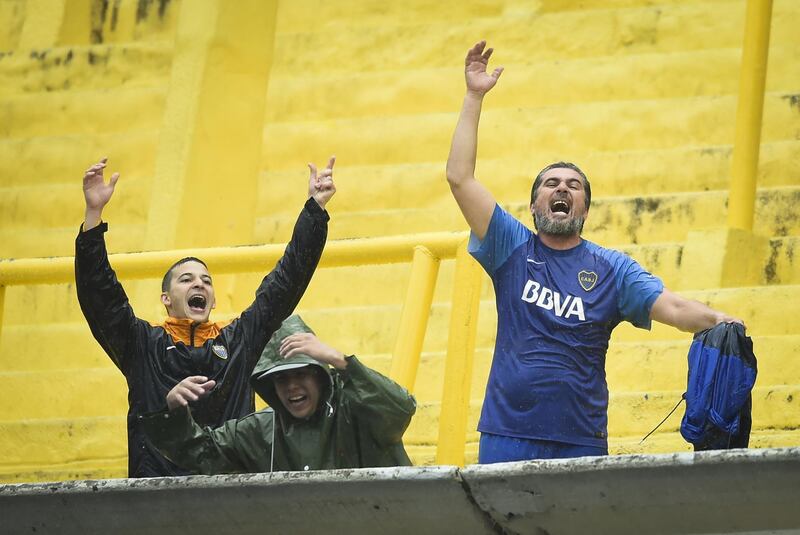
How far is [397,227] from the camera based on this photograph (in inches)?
388

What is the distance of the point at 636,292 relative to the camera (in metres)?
6.34

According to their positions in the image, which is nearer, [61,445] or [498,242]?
[498,242]

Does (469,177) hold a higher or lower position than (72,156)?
lower

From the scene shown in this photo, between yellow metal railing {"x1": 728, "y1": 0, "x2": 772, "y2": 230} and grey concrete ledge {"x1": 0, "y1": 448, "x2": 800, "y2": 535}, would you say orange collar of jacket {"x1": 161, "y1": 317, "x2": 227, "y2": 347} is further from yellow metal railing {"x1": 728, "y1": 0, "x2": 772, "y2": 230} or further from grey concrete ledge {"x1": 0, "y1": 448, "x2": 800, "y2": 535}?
yellow metal railing {"x1": 728, "y1": 0, "x2": 772, "y2": 230}

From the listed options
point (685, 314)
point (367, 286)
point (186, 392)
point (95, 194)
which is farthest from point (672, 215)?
point (186, 392)

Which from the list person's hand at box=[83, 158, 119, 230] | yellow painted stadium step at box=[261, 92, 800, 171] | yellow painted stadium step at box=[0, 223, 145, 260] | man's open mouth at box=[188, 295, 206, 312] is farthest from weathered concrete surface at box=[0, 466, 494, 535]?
yellow painted stadium step at box=[261, 92, 800, 171]

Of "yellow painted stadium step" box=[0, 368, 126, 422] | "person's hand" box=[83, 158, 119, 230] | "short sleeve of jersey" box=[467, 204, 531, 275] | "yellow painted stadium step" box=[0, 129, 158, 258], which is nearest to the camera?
"short sleeve of jersey" box=[467, 204, 531, 275]

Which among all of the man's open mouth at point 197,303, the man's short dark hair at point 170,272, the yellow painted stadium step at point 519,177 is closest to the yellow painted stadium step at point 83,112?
the yellow painted stadium step at point 519,177

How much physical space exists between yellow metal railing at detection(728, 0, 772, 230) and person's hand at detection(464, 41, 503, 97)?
84.3 inches

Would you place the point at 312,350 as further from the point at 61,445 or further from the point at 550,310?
the point at 61,445

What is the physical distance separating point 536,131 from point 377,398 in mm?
3904

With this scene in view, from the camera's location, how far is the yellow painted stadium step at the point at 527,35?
10148mm

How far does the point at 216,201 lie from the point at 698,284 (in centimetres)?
295

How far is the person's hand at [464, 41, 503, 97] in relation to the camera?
664 cm
